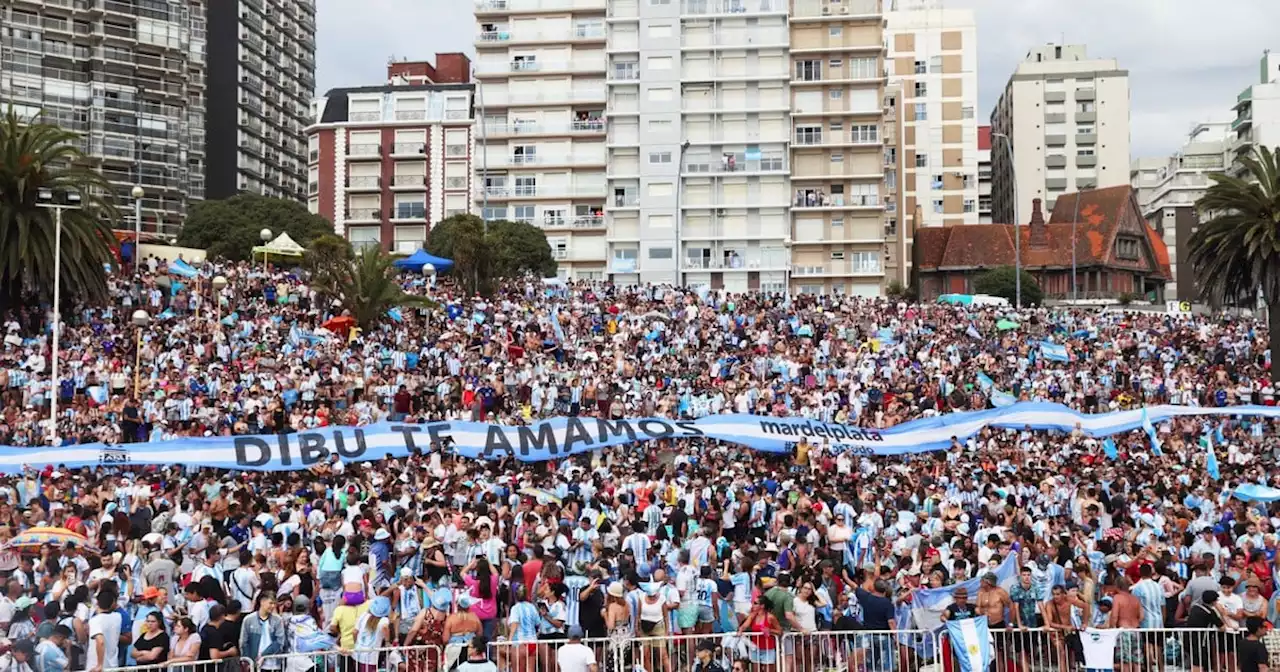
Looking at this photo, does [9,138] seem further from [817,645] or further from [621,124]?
[621,124]

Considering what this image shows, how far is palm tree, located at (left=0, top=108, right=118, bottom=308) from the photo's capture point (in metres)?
36.1

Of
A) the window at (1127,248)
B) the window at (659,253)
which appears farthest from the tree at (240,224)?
the window at (1127,248)

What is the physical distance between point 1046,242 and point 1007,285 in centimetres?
1298

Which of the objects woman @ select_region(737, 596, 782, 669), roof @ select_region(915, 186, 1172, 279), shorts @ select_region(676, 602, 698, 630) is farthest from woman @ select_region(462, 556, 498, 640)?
roof @ select_region(915, 186, 1172, 279)

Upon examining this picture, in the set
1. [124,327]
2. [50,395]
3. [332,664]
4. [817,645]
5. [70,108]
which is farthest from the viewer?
[70,108]

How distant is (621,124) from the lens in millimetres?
84438

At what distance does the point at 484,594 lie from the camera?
13445 millimetres

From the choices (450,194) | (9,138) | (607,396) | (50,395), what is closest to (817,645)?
(607,396)

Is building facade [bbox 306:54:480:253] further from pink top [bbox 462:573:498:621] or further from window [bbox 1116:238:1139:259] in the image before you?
pink top [bbox 462:573:498:621]

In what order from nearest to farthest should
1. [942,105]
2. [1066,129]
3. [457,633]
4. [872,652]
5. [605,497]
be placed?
[457,633] < [872,652] < [605,497] < [942,105] < [1066,129]

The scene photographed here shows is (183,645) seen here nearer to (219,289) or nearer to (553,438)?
(553,438)

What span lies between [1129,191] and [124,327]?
7767cm

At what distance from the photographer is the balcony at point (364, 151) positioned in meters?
98.5

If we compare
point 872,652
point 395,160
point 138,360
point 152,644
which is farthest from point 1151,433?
point 395,160
